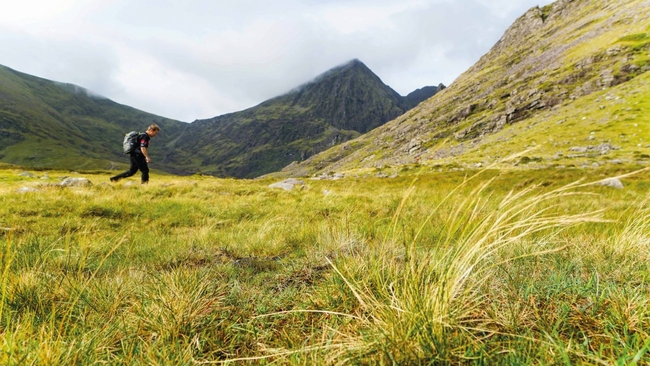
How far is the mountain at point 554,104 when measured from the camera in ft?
128

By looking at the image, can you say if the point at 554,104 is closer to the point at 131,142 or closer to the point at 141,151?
the point at 141,151

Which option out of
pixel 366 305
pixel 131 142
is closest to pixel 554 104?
pixel 131 142

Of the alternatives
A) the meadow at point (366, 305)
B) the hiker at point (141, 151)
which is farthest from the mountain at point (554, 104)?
the hiker at point (141, 151)

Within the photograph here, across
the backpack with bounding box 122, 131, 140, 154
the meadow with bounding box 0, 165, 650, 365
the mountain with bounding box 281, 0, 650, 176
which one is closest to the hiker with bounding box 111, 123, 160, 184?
the backpack with bounding box 122, 131, 140, 154

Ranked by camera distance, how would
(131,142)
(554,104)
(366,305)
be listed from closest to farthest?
(366,305), (131,142), (554,104)

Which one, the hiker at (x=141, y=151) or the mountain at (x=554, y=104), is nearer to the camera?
the hiker at (x=141, y=151)

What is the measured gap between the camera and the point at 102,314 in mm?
2123

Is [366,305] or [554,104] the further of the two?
[554,104]

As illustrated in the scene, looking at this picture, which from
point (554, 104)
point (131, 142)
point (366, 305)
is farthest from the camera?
point (554, 104)

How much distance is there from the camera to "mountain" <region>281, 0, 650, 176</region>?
128ft

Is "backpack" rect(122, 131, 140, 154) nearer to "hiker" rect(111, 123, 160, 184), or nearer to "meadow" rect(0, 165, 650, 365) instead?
"hiker" rect(111, 123, 160, 184)

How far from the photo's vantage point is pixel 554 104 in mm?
73625

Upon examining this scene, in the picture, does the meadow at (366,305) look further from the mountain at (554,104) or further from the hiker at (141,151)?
the hiker at (141,151)

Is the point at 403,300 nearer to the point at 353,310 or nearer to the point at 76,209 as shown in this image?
the point at 353,310
